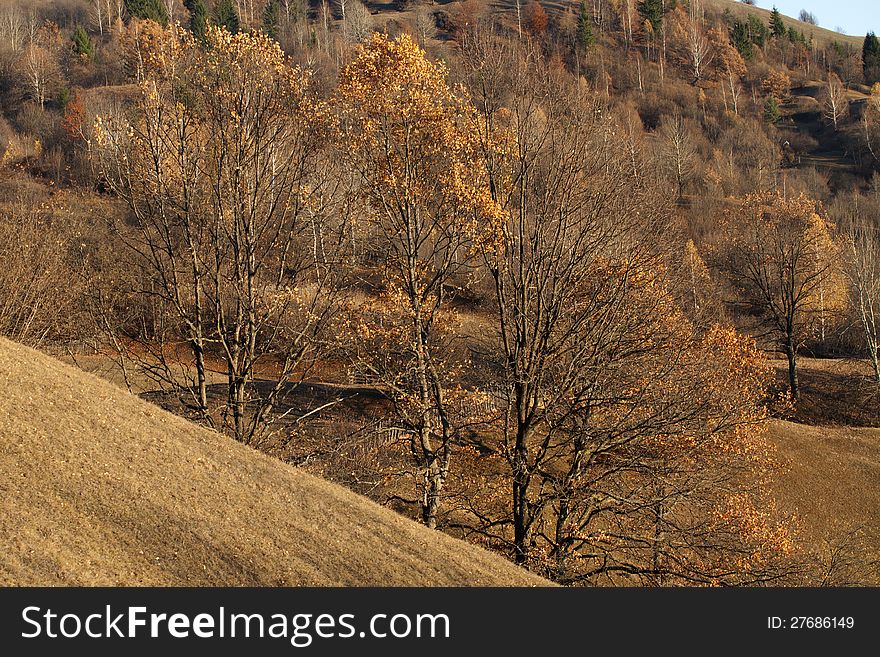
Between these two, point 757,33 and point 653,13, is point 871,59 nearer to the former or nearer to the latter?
point 757,33

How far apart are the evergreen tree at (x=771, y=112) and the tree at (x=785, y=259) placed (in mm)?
85871

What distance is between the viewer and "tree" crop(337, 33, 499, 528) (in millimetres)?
19391

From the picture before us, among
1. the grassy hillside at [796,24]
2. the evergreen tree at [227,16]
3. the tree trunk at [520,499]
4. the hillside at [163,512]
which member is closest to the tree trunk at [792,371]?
the tree trunk at [520,499]

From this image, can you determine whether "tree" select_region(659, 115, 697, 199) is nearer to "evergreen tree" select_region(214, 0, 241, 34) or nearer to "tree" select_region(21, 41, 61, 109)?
"evergreen tree" select_region(214, 0, 241, 34)

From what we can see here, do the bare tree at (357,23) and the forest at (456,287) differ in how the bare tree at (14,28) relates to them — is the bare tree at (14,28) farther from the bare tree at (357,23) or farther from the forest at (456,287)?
the forest at (456,287)

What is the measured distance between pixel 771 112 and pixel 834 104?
9742mm

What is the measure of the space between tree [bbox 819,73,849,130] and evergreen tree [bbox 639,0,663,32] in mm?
37259

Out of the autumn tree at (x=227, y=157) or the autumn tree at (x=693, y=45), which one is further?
the autumn tree at (x=693, y=45)

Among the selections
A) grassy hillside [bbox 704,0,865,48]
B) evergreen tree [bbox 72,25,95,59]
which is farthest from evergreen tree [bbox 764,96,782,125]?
evergreen tree [bbox 72,25,95,59]

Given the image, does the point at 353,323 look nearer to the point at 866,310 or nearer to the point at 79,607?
the point at 79,607

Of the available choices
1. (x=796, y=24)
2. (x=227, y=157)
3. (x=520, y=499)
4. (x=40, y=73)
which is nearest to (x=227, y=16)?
(x=40, y=73)

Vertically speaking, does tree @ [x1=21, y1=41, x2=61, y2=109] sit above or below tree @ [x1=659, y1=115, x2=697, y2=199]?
above

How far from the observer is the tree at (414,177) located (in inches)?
Result: 763

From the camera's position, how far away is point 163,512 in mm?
11234
